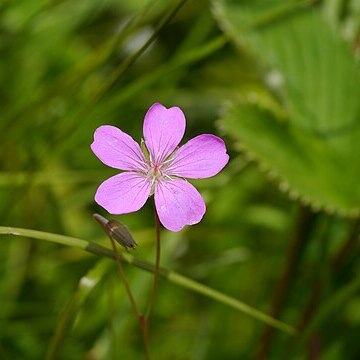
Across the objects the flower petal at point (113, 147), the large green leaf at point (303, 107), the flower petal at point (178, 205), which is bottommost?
the flower petal at point (178, 205)

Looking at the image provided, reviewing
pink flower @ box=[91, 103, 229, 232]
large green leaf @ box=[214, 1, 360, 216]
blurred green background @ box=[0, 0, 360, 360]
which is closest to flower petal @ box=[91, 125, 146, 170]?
pink flower @ box=[91, 103, 229, 232]

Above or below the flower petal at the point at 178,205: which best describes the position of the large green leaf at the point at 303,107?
above

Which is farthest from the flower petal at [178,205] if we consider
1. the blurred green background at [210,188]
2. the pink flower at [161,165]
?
the blurred green background at [210,188]

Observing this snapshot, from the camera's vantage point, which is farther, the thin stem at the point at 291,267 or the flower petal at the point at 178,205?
the thin stem at the point at 291,267

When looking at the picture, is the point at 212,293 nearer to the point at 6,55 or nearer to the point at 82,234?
the point at 82,234

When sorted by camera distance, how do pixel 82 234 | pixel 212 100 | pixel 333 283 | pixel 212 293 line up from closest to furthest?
pixel 212 293
pixel 333 283
pixel 82 234
pixel 212 100

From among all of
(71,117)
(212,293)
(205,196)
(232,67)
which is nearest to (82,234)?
(71,117)

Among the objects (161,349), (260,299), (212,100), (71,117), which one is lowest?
(161,349)

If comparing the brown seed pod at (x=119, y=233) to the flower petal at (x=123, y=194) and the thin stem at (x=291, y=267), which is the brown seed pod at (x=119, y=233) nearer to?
the flower petal at (x=123, y=194)
